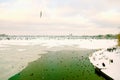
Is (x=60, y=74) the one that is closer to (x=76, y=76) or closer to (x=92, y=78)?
(x=76, y=76)

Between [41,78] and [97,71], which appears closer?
[41,78]

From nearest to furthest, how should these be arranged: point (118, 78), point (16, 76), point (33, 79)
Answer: point (118, 78)
point (33, 79)
point (16, 76)

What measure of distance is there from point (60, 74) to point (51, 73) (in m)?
1.40

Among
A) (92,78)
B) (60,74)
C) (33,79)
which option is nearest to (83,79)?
(92,78)

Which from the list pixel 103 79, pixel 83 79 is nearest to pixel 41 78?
pixel 83 79

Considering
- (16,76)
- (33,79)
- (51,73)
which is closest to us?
(33,79)

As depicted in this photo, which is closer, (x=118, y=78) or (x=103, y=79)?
(x=118, y=78)

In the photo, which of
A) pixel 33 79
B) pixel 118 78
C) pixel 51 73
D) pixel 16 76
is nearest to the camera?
pixel 118 78

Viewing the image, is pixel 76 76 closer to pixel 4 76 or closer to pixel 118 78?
pixel 118 78

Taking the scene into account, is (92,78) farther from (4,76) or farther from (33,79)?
(4,76)

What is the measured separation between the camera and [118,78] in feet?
75.4

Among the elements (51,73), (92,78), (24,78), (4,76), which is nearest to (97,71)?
(92,78)

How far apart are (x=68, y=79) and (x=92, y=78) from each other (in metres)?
3.00

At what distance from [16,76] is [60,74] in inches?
205
